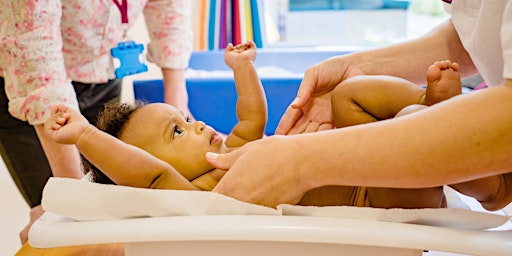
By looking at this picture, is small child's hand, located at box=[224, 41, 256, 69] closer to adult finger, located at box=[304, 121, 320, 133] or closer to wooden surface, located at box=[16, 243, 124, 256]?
adult finger, located at box=[304, 121, 320, 133]

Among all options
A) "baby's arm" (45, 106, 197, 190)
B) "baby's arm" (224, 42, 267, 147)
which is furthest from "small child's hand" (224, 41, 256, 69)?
"baby's arm" (45, 106, 197, 190)

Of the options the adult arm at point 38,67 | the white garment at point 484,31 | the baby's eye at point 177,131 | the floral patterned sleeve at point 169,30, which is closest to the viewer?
the white garment at point 484,31

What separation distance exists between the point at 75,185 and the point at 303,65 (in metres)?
1.26

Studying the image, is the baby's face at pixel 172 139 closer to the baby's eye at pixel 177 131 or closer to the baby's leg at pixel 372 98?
the baby's eye at pixel 177 131

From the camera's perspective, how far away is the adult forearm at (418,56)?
0.91 meters

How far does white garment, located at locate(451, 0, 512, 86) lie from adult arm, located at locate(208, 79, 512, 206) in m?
0.10

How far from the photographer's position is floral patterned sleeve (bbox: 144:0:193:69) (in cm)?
137

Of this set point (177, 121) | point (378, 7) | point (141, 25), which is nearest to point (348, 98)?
point (177, 121)

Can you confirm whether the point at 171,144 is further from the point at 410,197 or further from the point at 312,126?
the point at 410,197

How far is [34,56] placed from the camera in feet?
3.29

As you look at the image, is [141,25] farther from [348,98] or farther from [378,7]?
[348,98]

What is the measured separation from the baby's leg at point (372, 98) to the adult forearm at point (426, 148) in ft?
0.77

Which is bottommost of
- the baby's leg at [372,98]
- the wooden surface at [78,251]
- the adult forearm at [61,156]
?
the wooden surface at [78,251]

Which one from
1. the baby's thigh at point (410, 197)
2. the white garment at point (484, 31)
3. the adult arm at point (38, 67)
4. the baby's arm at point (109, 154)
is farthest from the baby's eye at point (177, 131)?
the white garment at point (484, 31)
